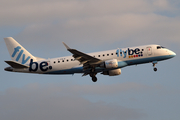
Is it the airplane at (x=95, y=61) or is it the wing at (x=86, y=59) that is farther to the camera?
the airplane at (x=95, y=61)

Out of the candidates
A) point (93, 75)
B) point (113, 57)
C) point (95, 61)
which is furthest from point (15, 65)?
point (113, 57)

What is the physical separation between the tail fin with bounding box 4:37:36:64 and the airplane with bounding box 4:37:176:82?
0.28 m

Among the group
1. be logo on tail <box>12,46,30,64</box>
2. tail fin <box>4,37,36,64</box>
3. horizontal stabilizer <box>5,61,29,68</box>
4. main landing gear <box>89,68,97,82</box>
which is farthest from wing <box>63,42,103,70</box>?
be logo on tail <box>12,46,30,64</box>

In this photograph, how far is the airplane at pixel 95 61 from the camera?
187 feet

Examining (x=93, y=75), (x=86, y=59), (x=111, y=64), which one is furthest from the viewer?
(x=93, y=75)

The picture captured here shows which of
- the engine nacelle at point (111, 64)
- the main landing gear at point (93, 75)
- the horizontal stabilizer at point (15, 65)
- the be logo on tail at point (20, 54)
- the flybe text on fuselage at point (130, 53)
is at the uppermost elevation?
the be logo on tail at point (20, 54)

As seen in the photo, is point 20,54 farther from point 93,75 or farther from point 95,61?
point 95,61

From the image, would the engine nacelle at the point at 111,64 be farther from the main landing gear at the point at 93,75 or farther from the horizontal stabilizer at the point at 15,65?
the horizontal stabilizer at the point at 15,65

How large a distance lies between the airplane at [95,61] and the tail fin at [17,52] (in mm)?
276

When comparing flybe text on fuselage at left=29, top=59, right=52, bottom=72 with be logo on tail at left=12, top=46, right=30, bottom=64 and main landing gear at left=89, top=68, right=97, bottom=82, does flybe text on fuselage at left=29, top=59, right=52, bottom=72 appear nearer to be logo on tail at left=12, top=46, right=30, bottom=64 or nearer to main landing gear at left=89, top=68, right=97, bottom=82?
be logo on tail at left=12, top=46, right=30, bottom=64

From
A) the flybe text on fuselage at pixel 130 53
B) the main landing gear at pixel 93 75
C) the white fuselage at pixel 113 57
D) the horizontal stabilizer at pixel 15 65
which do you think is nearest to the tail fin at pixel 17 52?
the horizontal stabilizer at pixel 15 65

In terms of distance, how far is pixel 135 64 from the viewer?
58.1 metres

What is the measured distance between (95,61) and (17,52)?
17210mm

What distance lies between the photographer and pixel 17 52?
63906 mm
